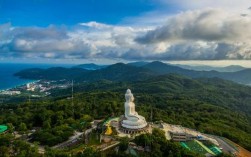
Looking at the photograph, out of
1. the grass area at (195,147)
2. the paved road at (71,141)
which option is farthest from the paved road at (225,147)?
the paved road at (71,141)

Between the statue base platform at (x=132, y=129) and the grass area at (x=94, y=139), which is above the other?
the statue base platform at (x=132, y=129)

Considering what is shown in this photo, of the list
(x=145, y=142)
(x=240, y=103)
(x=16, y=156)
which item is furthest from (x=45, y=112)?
(x=240, y=103)

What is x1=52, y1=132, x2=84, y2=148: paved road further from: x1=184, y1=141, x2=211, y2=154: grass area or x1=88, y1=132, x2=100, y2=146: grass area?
x1=184, y1=141, x2=211, y2=154: grass area

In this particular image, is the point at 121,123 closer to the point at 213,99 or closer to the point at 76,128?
the point at 76,128

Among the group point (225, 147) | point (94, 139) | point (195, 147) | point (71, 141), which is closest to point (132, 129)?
point (94, 139)

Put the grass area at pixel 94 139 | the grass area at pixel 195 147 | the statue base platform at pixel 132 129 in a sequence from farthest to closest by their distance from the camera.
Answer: the statue base platform at pixel 132 129, the grass area at pixel 94 139, the grass area at pixel 195 147

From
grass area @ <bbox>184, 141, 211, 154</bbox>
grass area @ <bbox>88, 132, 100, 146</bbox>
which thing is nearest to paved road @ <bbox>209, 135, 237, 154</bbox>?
grass area @ <bbox>184, 141, 211, 154</bbox>

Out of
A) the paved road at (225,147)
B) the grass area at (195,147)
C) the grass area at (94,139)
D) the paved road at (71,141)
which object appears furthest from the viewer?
the paved road at (225,147)

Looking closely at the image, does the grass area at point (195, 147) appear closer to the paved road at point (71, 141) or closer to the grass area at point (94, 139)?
the grass area at point (94, 139)

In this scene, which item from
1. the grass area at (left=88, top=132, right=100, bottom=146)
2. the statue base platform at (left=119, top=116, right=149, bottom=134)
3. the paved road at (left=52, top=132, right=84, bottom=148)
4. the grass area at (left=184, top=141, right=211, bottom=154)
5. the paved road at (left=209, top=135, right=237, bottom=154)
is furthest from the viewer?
the statue base platform at (left=119, top=116, right=149, bottom=134)

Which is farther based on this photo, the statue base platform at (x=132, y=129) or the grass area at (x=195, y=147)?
the statue base platform at (x=132, y=129)

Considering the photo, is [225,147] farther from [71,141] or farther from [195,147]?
[71,141]
